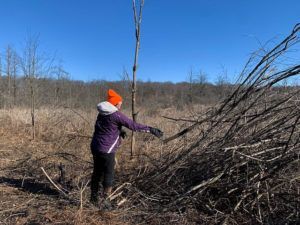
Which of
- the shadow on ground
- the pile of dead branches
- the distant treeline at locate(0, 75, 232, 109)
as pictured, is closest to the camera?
the pile of dead branches

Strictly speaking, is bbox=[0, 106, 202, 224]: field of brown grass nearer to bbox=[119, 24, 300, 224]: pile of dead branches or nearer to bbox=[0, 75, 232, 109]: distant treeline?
bbox=[119, 24, 300, 224]: pile of dead branches

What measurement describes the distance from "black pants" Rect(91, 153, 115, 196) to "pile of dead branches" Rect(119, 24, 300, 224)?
0.40m

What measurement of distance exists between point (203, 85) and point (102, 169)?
2037 cm

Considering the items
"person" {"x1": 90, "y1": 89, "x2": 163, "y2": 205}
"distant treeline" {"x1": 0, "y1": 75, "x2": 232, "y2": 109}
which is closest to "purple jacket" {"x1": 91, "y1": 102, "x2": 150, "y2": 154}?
"person" {"x1": 90, "y1": 89, "x2": 163, "y2": 205}

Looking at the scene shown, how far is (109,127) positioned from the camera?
4.60 meters

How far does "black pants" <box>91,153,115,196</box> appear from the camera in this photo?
4.58 metres

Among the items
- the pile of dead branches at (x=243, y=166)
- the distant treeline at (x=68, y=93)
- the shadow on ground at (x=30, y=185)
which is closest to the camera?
the pile of dead branches at (x=243, y=166)

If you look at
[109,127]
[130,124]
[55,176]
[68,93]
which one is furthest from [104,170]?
[68,93]

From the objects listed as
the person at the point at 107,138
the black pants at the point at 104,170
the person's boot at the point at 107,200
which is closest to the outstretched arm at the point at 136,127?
the person at the point at 107,138

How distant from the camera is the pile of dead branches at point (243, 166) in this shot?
3947 millimetres

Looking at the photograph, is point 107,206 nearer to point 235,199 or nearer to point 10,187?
point 235,199

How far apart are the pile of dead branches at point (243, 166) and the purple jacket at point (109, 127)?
2.33 ft

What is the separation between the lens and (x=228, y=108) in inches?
183

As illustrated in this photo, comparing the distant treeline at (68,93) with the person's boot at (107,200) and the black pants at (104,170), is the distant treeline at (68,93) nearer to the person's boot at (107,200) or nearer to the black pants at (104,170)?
the black pants at (104,170)
